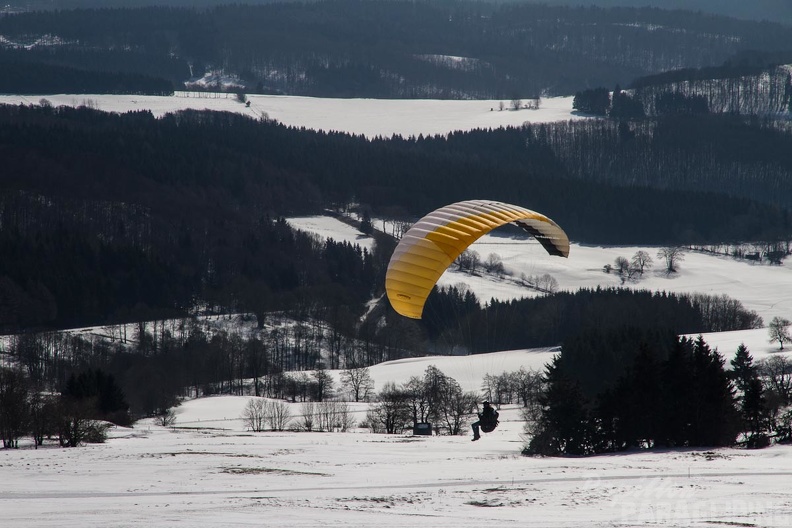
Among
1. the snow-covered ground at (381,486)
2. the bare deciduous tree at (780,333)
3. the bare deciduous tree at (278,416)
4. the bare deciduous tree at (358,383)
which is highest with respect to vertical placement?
the bare deciduous tree at (780,333)

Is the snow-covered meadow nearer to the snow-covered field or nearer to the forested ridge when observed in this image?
the snow-covered field

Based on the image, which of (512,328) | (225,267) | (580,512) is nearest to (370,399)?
(512,328)

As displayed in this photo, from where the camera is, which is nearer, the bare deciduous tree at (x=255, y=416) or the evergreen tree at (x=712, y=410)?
the evergreen tree at (x=712, y=410)

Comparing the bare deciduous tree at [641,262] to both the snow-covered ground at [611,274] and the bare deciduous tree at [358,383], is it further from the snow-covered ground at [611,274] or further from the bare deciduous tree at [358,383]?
the bare deciduous tree at [358,383]

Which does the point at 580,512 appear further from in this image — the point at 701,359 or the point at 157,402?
the point at 157,402

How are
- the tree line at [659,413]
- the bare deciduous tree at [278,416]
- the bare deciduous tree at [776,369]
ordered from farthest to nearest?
the bare deciduous tree at [776,369] < the bare deciduous tree at [278,416] < the tree line at [659,413]

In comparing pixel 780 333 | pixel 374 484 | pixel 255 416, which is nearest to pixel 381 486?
pixel 374 484

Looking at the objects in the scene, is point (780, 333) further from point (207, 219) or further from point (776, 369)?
point (207, 219)

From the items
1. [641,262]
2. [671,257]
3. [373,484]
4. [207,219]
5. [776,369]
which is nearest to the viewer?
[373,484]

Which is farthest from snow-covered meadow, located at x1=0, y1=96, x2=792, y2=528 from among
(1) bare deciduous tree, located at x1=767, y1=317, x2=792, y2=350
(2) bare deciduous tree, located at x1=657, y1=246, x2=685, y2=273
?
(2) bare deciduous tree, located at x1=657, y1=246, x2=685, y2=273

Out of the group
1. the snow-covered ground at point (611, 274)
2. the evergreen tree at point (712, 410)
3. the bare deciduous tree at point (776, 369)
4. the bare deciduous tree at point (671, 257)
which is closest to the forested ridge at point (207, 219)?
the snow-covered ground at point (611, 274)
